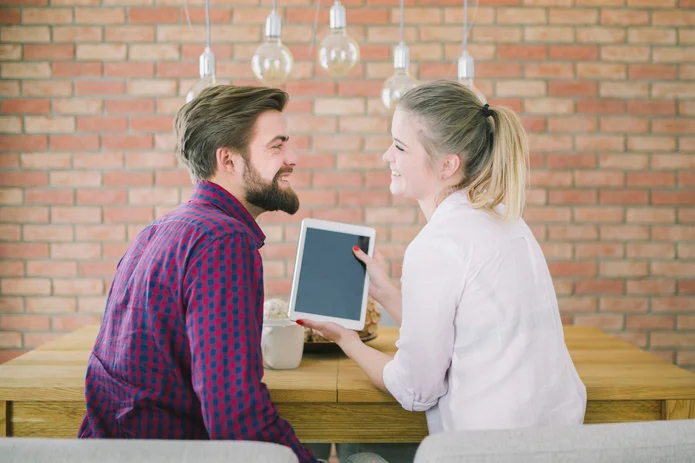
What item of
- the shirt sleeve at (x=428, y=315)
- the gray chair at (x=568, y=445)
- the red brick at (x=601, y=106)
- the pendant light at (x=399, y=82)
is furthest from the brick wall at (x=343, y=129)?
the gray chair at (x=568, y=445)

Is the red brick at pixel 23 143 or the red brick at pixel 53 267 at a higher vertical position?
the red brick at pixel 23 143

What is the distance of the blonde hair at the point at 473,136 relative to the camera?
1454mm

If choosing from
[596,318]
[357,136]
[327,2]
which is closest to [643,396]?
[596,318]

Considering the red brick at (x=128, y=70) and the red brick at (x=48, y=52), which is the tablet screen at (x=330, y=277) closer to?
the red brick at (x=128, y=70)

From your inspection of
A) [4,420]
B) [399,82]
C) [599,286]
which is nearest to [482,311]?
[399,82]

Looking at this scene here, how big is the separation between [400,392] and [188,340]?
1.49 feet

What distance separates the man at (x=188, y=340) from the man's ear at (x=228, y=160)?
0.27ft

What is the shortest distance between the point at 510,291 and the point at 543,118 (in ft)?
5.98

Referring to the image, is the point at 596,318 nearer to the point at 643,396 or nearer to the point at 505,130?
the point at 643,396

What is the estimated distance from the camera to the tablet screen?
5.25 ft

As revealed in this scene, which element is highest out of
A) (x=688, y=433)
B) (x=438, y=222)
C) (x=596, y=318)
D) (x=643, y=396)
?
(x=438, y=222)

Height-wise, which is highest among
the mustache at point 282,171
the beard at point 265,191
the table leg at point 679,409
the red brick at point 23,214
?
the mustache at point 282,171

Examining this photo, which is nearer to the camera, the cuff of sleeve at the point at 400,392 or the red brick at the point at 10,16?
the cuff of sleeve at the point at 400,392

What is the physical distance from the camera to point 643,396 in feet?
5.08
